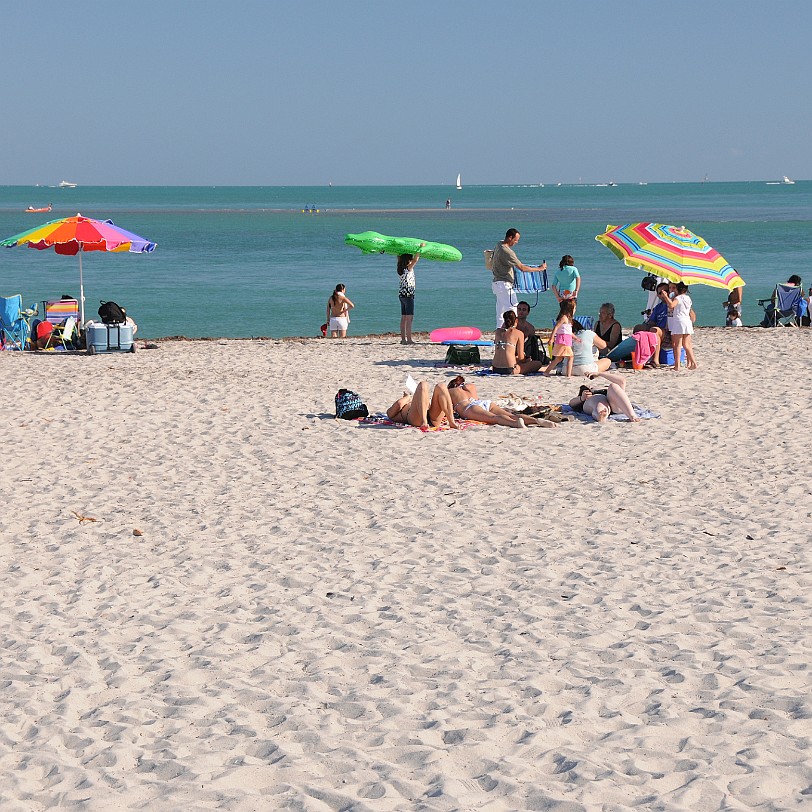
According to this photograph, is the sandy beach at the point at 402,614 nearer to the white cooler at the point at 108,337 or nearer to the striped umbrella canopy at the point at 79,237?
the white cooler at the point at 108,337

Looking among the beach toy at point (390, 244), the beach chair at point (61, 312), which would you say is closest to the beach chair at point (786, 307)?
the beach toy at point (390, 244)

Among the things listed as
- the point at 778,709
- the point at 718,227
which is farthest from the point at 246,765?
the point at 718,227

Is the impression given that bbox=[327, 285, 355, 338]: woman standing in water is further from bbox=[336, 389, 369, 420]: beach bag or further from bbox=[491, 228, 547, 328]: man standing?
bbox=[336, 389, 369, 420]: beach bag

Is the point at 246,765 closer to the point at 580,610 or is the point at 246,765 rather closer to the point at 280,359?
the point at 580,610

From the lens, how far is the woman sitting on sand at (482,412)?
10.1 metres

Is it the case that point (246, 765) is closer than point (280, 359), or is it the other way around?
point (246, 765)

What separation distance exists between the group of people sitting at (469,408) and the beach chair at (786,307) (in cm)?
931

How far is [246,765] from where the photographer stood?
3.96m

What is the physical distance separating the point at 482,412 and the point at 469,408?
140 mm

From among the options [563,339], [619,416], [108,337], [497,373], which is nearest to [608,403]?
[619,416]

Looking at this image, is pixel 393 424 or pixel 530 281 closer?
pixel 393 424

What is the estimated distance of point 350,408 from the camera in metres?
10.3

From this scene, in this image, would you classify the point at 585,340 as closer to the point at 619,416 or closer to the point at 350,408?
the point at 619,416

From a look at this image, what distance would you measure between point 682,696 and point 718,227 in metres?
61.6
